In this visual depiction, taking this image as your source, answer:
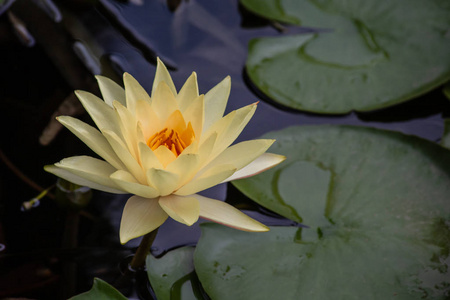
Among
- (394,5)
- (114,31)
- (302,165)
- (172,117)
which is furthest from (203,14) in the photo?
(172,117)

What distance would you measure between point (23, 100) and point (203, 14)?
1.26 m

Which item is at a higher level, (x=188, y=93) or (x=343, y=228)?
(x=188, y=93)

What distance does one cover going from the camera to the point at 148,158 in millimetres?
1247

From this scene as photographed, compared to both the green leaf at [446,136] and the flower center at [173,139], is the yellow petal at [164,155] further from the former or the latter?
the green leaf at [446,136]

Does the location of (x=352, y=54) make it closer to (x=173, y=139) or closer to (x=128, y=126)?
(x=173, y=139)

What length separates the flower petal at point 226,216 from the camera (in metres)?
1.33

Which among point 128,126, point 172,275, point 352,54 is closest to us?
point 128,126

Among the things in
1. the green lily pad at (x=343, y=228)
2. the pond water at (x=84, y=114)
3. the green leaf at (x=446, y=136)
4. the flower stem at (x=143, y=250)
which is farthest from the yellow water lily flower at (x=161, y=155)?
the green leaf at (x=446, y=136)

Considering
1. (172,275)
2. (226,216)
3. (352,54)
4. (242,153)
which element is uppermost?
(242,153)

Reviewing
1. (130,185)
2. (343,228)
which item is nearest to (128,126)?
(130,185)

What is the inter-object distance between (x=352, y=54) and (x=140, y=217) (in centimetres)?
165

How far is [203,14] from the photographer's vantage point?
9.20 feet

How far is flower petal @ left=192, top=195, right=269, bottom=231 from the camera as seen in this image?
1.33 metres

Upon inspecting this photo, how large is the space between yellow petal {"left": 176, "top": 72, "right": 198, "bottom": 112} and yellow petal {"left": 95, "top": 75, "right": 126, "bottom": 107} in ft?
0.68
